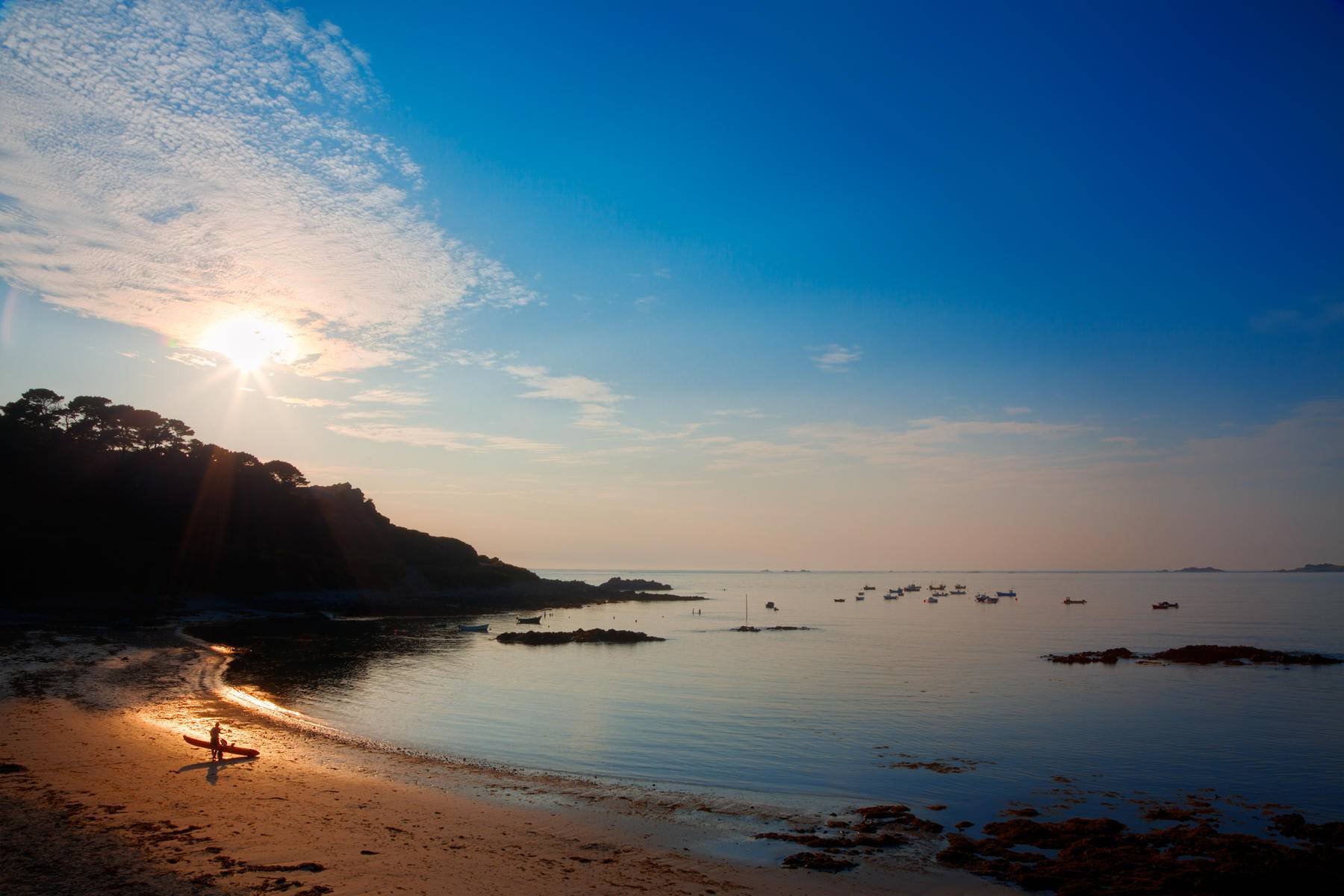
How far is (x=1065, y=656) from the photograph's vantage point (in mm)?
56031

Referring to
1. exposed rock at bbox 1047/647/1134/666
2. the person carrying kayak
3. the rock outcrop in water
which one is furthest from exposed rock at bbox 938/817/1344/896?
the rock outcrop in water

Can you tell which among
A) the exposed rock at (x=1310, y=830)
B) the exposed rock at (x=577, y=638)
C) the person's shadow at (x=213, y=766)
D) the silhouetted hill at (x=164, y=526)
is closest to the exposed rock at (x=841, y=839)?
the exposed rock at (x=1310, y=830)

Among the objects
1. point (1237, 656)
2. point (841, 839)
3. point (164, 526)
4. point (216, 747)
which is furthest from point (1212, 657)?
point (164, 526)

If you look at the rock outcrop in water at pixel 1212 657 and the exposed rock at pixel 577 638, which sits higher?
the rock outcrop in water at pixel 1212 657

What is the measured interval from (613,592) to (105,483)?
98.1 m

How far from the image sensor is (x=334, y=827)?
615 inches

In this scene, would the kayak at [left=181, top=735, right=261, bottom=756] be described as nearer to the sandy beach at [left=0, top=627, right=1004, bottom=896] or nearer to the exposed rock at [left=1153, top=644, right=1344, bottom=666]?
the sandy beach at [left=0, top=627, right=1004, bottom=896]

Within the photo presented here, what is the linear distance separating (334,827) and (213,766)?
7.16m

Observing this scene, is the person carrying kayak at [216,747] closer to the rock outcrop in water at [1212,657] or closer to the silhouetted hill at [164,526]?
the rock outcrop in water at [1212,657]

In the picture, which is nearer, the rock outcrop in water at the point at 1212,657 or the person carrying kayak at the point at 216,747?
the person carrying kayak at the point at 216,747

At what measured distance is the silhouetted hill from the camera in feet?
241

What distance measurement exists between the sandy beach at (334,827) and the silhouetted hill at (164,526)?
60190mm

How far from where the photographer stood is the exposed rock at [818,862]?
14.9 meters

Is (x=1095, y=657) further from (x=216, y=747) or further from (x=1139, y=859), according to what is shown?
(x=216, y=747)
